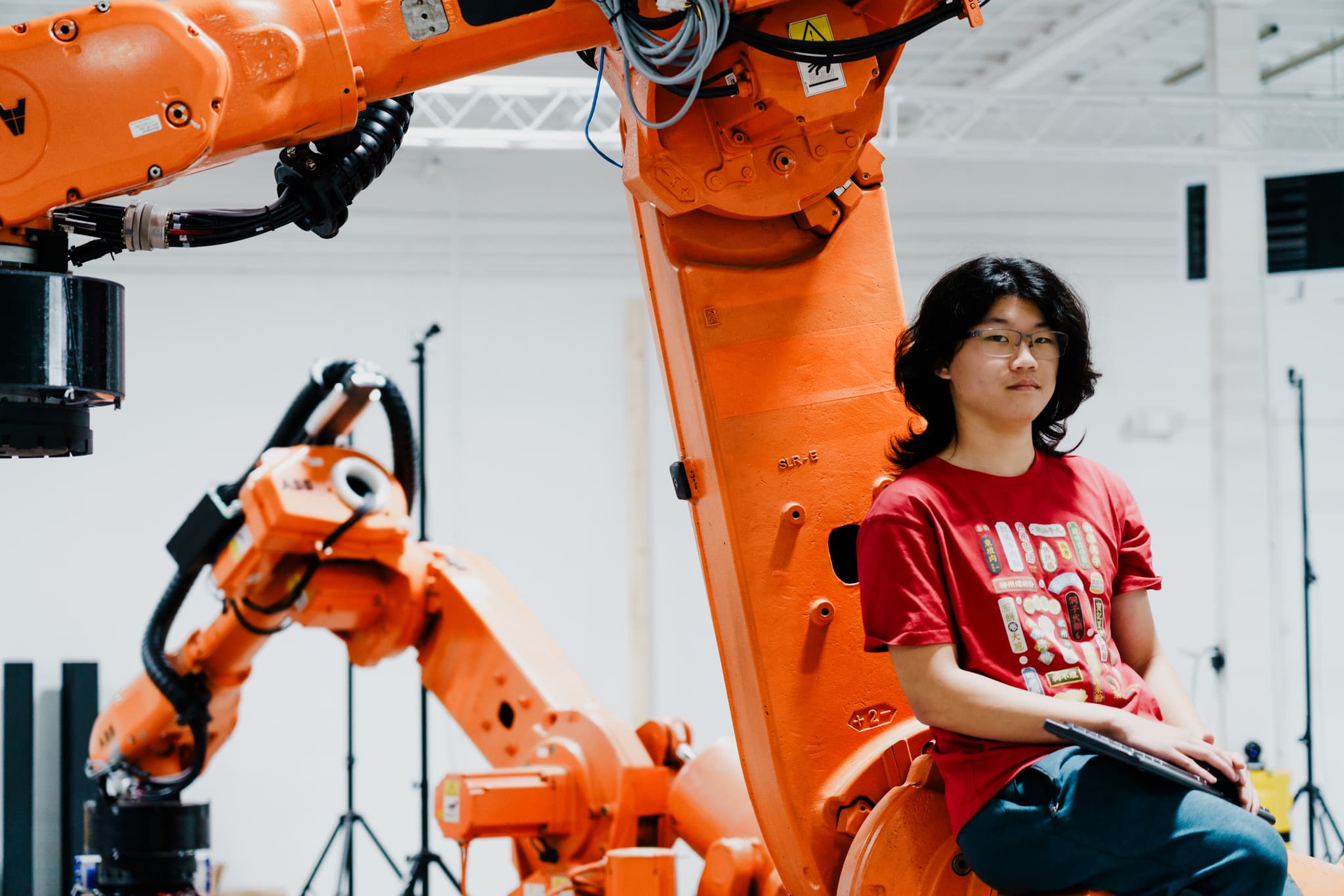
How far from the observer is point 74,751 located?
8945 mm

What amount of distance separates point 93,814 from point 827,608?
386 cm

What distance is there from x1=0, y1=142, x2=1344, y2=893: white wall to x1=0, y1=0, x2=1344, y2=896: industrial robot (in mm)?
6784

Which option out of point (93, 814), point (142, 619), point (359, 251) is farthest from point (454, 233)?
point (93, 814)

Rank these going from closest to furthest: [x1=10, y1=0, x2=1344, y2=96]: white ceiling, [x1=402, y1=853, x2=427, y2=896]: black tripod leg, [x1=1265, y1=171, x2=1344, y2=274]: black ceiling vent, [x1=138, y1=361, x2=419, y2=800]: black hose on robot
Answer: [x1=138, y1=361, x2=419, y2=800]: black hose on robot
[x1=402, y1=853, x2=427, y2=896]: black tripod leg
[x1=1265, y1=171, x2=1344, y2=274]: black ceiling vent
[x1=10, y1=0, x2=1344, y2=96]: white ceiling

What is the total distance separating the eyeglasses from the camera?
2.27m

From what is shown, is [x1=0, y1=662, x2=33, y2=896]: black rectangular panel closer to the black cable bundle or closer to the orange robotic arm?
the orange robotic arm

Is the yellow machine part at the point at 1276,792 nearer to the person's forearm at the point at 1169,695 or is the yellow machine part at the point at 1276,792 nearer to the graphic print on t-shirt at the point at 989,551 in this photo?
the person's forearm at the point at 1169,695

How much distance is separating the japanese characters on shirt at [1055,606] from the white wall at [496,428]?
723 centimetres

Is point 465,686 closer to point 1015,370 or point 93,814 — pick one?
point 93,814

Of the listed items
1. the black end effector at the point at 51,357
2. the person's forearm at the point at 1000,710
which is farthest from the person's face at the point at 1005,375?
the black end effector at the point at 51,357

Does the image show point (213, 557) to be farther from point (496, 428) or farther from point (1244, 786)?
point (496, 428)

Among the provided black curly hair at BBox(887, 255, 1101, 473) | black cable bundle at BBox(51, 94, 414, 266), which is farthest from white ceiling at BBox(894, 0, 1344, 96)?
black cable bundle at BBox(51, 94, 414, 266)

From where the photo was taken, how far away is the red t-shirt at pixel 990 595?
82.3 inches

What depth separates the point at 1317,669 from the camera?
10141 mm
